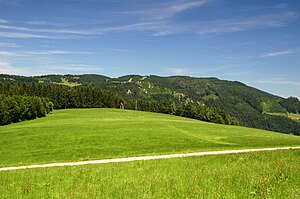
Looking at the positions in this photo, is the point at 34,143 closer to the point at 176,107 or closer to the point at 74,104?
the point at 74,104

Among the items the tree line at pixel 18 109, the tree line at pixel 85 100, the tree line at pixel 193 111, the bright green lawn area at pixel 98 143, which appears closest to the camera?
the bright green lawn area at pixel 98 143

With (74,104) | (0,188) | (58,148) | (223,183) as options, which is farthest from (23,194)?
(74,104)

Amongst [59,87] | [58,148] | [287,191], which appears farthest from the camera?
[59,87]

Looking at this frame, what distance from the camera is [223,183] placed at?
37.4 ft

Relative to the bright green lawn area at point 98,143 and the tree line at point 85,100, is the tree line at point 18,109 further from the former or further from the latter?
the tree line at point 85,100

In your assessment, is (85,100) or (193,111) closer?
(193,111)

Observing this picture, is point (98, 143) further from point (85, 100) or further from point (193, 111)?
point (85, 100)

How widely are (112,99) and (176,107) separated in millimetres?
37477

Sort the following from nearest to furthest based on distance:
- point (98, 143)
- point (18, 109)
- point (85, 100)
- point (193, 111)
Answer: point (98, 143) < point (18, 109) < point (193, 111) < point (85, 100)

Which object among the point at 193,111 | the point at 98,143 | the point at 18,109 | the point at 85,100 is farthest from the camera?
the point at 85,100

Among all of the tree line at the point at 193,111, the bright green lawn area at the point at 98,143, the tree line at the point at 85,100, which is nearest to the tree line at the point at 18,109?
the bright green lawn area at the point at 98,143

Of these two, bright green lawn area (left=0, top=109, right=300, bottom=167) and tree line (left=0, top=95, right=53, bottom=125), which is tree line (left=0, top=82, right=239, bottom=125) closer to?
tree line (left=0, top=95, right=53, bottom=125)

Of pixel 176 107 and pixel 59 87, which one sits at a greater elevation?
pixel 59 87

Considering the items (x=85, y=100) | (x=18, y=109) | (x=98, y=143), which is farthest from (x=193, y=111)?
(x=98, y=143)
